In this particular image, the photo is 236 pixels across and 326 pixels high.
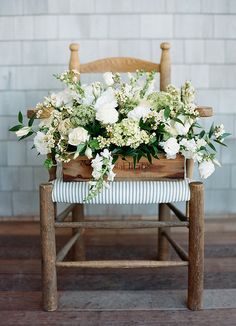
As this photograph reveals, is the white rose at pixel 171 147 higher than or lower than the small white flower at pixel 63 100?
lower

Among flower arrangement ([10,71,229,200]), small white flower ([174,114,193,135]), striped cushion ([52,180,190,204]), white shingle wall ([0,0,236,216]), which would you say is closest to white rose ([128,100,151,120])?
flower arrangement ([10,71,229,200])

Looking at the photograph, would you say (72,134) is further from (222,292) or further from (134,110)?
(222,292)

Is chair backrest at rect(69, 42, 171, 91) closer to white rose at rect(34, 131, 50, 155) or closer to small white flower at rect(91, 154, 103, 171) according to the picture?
white rose at rect(34, 131, 50, 155)

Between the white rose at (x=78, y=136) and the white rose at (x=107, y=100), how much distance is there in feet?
0.31

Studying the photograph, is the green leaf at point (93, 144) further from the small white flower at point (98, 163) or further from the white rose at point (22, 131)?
the white rose at point (22, 131)

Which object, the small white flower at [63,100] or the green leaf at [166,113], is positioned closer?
the green leaf at [166,113]

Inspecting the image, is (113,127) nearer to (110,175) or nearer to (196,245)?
(110,175)

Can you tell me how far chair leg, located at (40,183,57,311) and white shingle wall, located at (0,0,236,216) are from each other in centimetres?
102

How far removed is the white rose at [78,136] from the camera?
1310 mm

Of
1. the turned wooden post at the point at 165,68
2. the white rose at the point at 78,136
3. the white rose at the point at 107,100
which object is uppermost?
the turned wooden post at the point at 165,68

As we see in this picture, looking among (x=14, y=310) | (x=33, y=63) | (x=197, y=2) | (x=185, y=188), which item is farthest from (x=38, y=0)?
(x=14, y=310)

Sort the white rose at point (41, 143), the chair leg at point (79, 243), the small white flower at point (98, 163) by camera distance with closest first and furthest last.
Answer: the small white flower at point (98, 163) → the white rose at point (41, 143) → the chair leg at point (79, 243)

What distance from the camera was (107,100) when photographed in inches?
53.8

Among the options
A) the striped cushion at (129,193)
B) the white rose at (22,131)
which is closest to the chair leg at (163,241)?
the striped cushion at (129,193)
